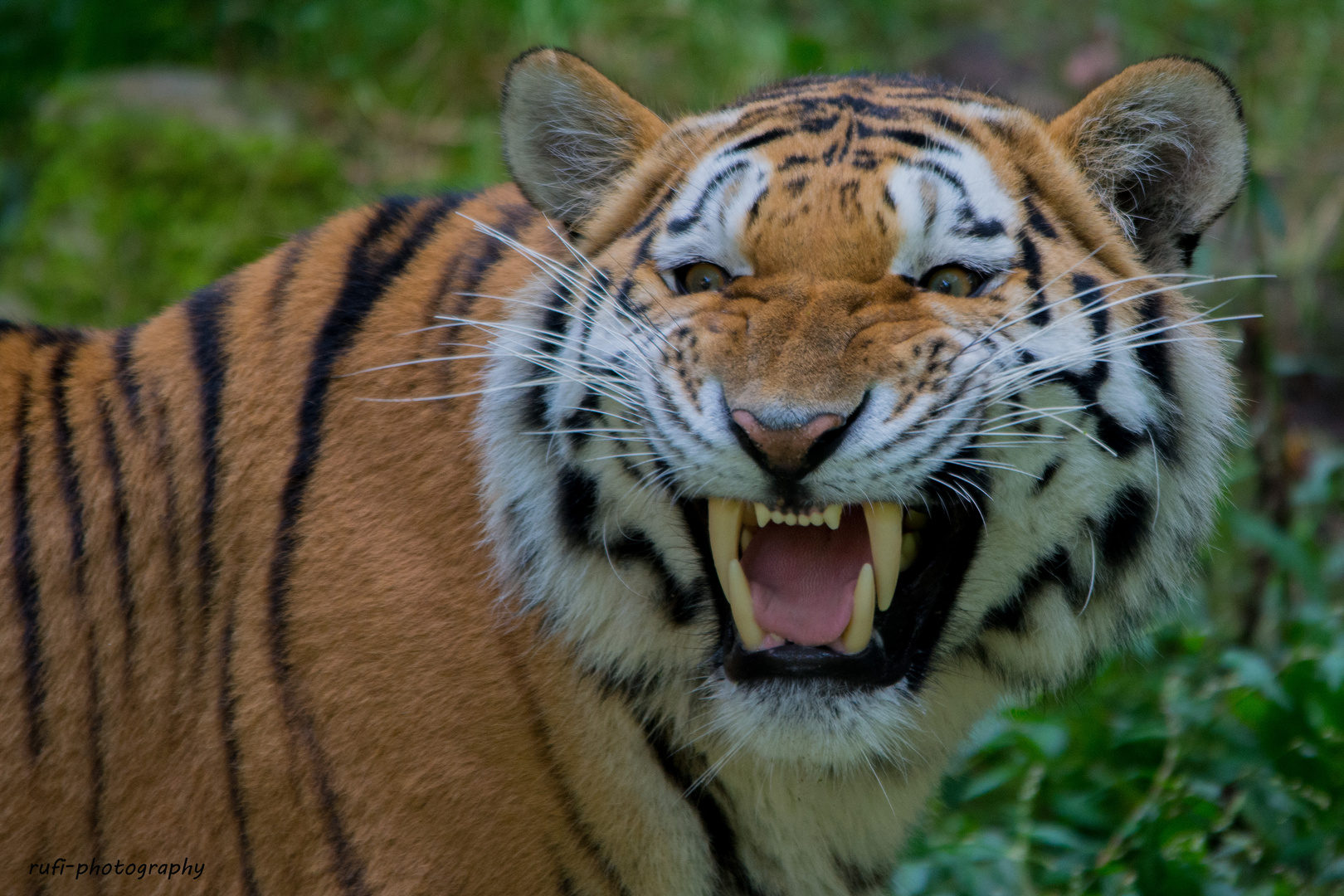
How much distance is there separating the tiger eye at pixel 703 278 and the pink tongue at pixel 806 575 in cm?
31

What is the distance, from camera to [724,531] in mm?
1553

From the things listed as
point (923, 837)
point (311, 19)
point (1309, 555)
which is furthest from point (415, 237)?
point (311, 19)

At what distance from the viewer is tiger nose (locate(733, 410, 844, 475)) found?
135cm

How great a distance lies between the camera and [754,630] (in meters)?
1.54

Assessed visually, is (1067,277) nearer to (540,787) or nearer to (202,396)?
(540,787)

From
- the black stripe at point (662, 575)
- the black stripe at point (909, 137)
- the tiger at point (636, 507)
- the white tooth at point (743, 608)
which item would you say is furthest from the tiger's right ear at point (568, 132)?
the white tooth at point (743, 608)

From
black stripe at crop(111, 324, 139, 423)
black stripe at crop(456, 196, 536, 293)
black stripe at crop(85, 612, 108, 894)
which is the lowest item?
black stripe at crop(85, 612, 108, 894)

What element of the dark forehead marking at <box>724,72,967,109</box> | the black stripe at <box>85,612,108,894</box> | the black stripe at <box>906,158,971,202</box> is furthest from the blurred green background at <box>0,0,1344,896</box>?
the black stripe at <box>85,612,108,894</box>

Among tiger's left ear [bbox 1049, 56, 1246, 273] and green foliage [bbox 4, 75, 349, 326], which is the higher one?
tiger's left ear [bbox 1049, 56, 1246, 273]

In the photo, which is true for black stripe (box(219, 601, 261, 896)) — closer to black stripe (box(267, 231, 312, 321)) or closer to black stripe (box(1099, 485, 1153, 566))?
black stripe (box(267, 231, 312, 321))

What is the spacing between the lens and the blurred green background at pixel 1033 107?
2326mm

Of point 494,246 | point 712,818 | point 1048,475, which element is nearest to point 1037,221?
point 1048,475

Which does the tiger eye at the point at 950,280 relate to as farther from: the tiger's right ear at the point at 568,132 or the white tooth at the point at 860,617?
the tiger's right ear at the point at 568,132

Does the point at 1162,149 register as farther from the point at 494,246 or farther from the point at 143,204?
the point at 143,204
